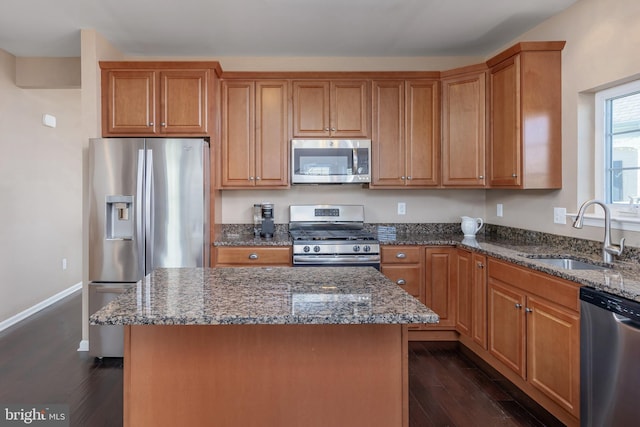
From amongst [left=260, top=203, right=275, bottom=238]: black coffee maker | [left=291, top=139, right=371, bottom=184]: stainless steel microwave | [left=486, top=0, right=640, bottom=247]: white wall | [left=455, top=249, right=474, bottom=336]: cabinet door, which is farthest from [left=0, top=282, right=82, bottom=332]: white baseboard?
[left=486, top=0, right=640, bottom=247]: white wall

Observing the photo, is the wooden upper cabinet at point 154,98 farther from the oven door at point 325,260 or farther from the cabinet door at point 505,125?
the cabinet door at point 505,125

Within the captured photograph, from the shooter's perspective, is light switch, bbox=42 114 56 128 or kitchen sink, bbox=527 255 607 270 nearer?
kitchen sink, bbox=527 255 607 270

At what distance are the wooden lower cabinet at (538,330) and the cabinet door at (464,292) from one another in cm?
27

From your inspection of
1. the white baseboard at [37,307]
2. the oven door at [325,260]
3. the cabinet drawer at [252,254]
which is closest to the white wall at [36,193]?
the white baseboard at [37,307]

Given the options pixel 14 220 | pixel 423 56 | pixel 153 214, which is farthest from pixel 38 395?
pixel 423 56

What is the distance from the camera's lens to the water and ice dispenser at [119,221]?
2.94m

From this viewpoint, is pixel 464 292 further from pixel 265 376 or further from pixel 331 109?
pixel 265 376

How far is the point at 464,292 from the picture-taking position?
303 centimetres

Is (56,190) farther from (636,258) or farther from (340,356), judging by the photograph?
(636,258)

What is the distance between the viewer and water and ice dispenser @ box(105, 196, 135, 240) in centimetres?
294

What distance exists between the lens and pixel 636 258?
2.12m

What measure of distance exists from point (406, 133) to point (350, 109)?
1.85ft

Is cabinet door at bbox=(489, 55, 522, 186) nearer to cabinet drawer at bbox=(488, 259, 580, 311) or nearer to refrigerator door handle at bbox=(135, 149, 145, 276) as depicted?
cabinet drawer at bbox=(488, 259, 580, 311)

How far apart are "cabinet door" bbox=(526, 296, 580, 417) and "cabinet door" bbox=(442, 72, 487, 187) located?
4.55 ft
